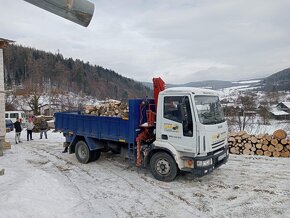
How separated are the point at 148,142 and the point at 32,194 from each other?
11.4ft

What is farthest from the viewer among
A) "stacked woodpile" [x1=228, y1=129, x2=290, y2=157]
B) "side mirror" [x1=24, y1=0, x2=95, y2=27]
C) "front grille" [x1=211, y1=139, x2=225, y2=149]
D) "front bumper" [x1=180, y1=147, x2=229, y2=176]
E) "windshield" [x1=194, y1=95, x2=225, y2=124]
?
"stacked woodpile" [x1=228, y1=129, x2=290, y2=157]

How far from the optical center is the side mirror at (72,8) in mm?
2098

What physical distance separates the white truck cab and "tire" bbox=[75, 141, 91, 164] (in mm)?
2824

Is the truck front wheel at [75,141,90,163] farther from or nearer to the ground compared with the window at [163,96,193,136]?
nearer to the ground

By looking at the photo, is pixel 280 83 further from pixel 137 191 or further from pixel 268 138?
pixel 137 191

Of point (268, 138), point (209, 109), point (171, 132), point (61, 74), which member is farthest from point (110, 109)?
point (61, 74)

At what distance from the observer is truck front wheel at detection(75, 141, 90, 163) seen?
9461 mm

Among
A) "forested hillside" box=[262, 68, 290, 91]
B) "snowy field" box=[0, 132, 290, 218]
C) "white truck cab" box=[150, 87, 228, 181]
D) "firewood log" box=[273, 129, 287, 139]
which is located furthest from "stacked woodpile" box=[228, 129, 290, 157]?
"forested hillside" box=[262, 68, 290, 91]

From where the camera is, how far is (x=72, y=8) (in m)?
2.19

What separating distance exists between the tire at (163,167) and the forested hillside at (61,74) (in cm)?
6547

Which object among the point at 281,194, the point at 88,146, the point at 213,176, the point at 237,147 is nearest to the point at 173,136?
Result: the point at 213,176

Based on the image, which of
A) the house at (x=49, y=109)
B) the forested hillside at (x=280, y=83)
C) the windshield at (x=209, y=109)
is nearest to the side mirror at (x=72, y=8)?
the windshield at (x=209, y=109)

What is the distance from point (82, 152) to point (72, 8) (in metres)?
8.04

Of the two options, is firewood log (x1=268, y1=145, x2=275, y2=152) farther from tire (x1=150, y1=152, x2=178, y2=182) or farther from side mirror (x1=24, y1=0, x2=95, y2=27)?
side mirror (x1=24, y1=0, x2=95, y2=27)
